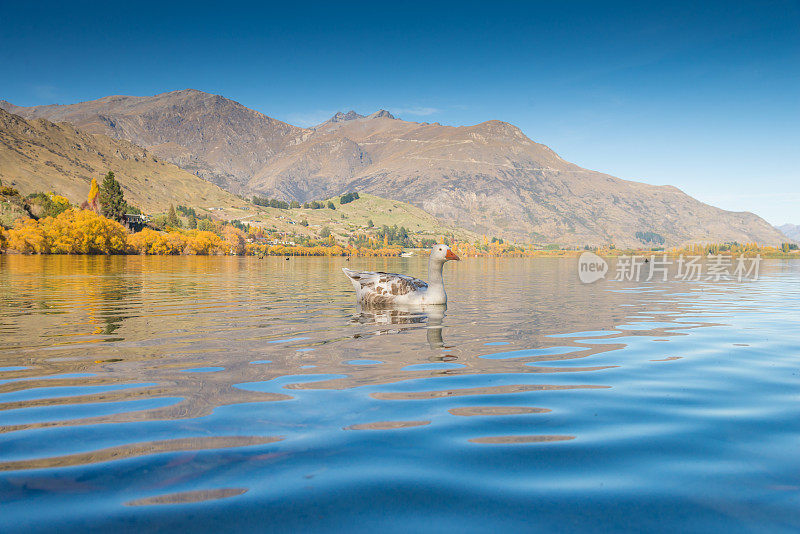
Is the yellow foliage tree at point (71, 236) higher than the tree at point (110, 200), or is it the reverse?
the tree at point (110, 200)

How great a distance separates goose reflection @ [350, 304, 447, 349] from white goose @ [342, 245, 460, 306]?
0.25 meters

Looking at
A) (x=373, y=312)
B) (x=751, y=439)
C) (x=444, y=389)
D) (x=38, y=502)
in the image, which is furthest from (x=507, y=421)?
(x=373, y=312)

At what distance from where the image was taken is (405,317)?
19406mm

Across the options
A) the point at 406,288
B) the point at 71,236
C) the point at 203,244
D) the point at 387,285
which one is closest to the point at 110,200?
the point at 203,244

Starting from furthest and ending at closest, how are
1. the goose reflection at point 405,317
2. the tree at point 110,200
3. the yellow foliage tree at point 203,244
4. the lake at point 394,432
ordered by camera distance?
the tree at point 110,200
the yellow foliage tree at point 203,244
the goose reflection at point 405,317
the lake at point 394,432

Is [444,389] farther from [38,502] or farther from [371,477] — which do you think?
[38,502]

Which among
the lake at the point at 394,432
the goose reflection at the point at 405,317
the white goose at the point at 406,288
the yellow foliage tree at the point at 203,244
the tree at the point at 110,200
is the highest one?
the tree at the point at 110,200

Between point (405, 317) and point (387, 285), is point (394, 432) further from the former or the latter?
point (387, 285)

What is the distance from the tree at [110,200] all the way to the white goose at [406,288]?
203 metres

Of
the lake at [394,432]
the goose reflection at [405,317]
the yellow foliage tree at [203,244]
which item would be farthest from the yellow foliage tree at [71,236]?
the goose reflection at [405,317]

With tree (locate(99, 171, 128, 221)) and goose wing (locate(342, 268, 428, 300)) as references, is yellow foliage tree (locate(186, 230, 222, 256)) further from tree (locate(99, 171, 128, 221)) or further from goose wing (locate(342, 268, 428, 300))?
goose wing (locate(342, 268, 428, 300))

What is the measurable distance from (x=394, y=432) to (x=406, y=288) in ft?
49.0

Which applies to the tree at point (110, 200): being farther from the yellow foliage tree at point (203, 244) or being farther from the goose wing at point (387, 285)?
the goose wing at point (387, 285)

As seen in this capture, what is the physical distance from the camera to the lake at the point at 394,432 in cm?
429
